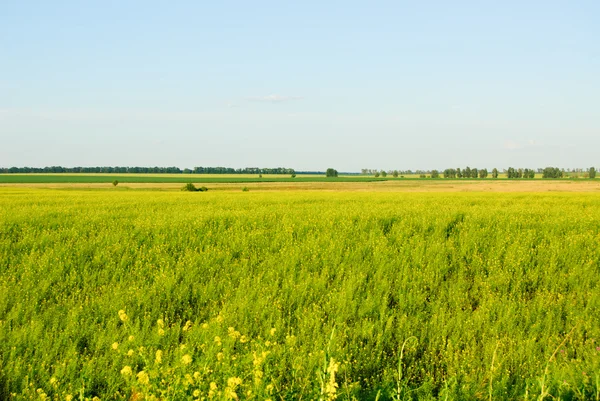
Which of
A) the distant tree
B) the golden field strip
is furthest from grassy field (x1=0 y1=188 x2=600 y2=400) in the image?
the distant tree

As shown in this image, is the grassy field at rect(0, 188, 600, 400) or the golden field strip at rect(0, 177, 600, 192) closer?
the grassy field at rect(0, 188, 600, 400)

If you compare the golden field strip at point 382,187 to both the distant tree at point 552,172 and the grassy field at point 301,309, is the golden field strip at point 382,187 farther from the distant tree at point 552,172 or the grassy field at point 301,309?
the distant tree at point 552,172

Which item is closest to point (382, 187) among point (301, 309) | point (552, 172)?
point (301, 309)

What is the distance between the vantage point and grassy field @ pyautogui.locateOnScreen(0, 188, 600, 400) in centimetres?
529

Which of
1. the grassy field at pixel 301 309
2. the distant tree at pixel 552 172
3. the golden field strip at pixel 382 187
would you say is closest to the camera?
the grassy field at pixel 301 309

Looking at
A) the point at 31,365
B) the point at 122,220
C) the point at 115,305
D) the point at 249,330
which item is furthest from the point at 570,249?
the point at 122,220

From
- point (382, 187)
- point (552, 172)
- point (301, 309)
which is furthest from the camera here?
point (552, 172)

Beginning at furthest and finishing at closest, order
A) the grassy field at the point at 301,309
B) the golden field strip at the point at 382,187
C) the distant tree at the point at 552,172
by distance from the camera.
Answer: the distant tree at the point at 552,172 → the golden field strip at the point at 382,187 → the grassy field at the point at 301,309

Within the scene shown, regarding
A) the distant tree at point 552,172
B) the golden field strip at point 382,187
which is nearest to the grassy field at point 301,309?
the golden field strip at point 382,187

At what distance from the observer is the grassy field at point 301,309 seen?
17.4 feet

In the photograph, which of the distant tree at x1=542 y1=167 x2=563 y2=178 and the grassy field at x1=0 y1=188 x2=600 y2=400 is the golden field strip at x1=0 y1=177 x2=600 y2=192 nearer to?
the grassy field at x1=0 y1=188 x2=600 y2=400

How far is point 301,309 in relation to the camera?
7.13 m

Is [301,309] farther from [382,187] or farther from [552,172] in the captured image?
[552,172]

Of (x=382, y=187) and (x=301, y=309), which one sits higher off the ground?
(x=301, y=309)
